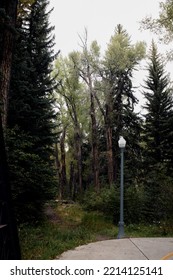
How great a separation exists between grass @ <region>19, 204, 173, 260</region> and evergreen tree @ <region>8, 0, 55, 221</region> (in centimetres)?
124

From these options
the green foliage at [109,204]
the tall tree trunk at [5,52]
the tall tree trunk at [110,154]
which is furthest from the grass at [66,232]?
the tall tree trunk at [110,154]

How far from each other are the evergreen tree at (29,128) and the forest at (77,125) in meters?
0.04

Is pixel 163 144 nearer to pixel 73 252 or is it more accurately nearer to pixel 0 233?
pixel 73 252

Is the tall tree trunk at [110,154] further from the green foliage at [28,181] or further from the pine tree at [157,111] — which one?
the green foliage at [28,181]

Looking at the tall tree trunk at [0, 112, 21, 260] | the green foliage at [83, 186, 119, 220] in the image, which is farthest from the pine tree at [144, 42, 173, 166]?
the tall tree trunk at [0, 112, 21, 260]

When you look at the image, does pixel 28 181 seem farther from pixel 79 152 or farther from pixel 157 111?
pixel 79 152

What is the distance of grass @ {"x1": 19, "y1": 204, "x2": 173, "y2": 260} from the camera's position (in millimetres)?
6408

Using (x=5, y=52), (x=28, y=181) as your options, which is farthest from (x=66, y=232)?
(x=5, y=52)

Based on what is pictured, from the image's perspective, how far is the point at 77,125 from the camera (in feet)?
85.7

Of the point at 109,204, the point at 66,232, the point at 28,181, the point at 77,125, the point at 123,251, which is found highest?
the point at 77,125

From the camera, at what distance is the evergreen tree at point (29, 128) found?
952 cm

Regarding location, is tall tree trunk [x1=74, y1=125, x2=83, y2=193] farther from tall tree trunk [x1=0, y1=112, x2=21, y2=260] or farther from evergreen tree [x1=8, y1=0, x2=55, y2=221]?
tall tree trunk [x1=0, y1=112, x2=21, y2=260]

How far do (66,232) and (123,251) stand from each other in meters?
3.23

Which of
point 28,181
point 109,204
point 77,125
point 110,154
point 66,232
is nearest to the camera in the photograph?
point 66,232
